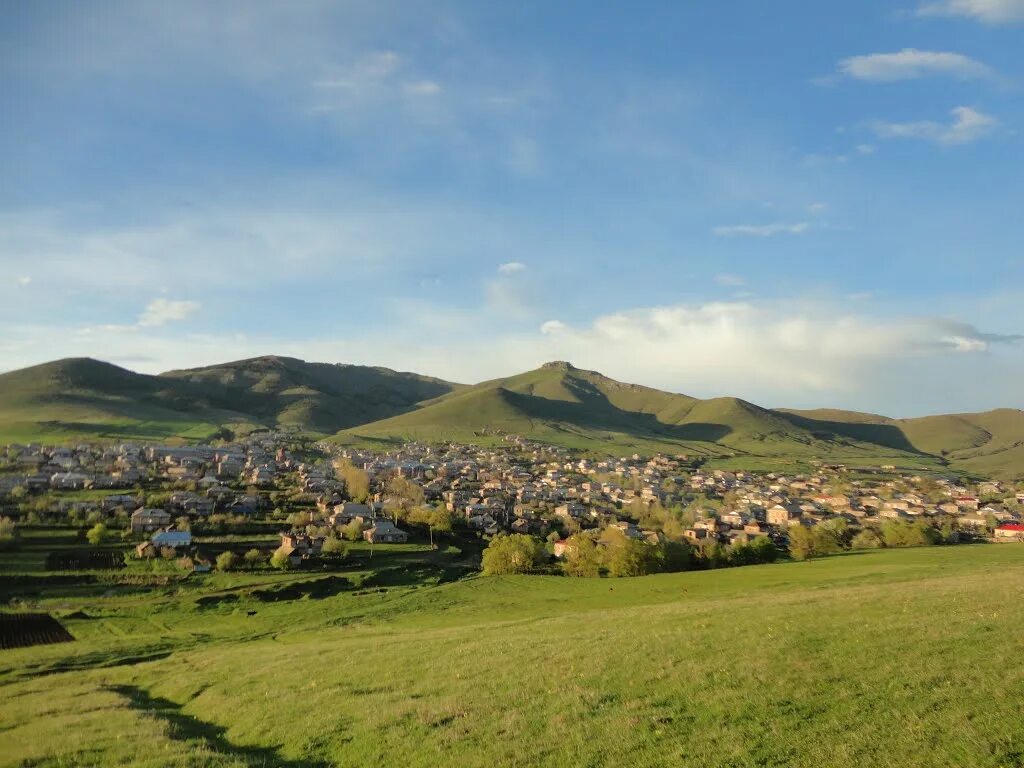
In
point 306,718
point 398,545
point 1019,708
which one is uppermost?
point 1019,708

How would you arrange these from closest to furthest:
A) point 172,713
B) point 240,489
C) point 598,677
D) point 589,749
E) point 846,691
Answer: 1. point 589,749
2. point 846,691
3. point 598,677
4. point 172,713
5. point 240,489

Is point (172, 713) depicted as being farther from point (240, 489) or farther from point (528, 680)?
point (240, 489)

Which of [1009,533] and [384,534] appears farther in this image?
[1009,533]

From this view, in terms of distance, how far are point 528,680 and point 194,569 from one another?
59.9 metres

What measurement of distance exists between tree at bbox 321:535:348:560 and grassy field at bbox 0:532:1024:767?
120ft

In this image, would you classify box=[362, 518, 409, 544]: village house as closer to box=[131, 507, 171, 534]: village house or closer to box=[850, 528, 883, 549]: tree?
box=[131, 507, 171, 534]: village house

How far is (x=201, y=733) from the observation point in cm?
1828

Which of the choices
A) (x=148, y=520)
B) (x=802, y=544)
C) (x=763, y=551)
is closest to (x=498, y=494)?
(x=763, y=551)

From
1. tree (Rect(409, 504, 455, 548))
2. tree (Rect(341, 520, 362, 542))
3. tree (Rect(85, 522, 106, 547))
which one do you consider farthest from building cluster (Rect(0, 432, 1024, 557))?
tree (Rect(85, 522, 106, 547))

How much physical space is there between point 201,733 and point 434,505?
101096 millimetres

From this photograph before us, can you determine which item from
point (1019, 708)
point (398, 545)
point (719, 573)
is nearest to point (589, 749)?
point (1019, 708)

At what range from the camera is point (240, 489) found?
117938 mm

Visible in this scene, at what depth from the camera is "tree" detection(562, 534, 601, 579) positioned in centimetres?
6794

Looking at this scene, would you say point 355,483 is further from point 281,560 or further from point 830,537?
point 830,537
